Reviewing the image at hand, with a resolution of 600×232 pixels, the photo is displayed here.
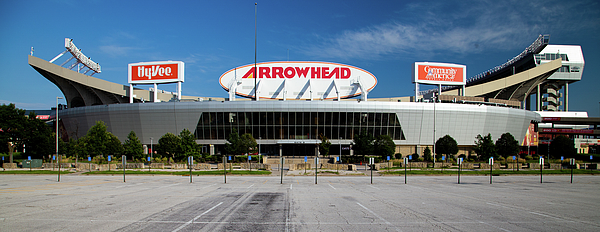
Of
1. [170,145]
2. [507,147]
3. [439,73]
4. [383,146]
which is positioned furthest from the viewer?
[439,73]

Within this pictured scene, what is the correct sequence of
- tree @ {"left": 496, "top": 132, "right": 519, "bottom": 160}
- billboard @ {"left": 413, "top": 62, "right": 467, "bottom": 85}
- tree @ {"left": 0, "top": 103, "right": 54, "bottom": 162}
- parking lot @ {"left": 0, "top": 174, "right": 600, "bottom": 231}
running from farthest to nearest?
1. billboard @ {"left": 413, "top": 62, "right": 467, "bottom": 85}
2. tree @ {"left": 496, "top": 132, "right": 519, "bottom": 160}
3. tree @ {"left": 0, "top": 103, "right": 54, "bottom": 162}
4. parking lot @ {"left": 0, "top": 174, "right": 600, "bottom": 231}

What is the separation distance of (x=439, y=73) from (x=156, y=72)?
5998 cm

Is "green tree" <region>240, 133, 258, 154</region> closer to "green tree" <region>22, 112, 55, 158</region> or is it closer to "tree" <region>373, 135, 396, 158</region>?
"tree" <region>373, 135, 396, 158</region>

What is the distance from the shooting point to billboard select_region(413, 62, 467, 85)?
6756 centimetres

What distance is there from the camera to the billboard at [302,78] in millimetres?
70500

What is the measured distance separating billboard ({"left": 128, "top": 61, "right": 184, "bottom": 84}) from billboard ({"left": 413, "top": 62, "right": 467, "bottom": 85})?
49353 millimetres

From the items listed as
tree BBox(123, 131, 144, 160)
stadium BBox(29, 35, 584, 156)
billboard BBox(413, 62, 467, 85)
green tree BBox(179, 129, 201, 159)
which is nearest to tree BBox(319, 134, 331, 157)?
stadium BBox(29, 35, 584, 156)

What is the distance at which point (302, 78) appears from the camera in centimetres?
7106

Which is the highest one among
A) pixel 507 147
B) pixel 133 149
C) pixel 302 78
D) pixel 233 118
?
pixel 302 78

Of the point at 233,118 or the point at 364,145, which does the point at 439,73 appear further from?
the point at 233,118

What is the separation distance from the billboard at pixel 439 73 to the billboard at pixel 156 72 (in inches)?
1943

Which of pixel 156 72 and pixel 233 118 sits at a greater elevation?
pixel 156 72

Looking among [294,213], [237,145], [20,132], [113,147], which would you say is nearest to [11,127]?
[20,132]

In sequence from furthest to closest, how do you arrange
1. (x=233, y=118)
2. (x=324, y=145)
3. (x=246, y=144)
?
1. (x=233, y=118)
2. (x=324, y=145)
3. (x=246, y=144)
